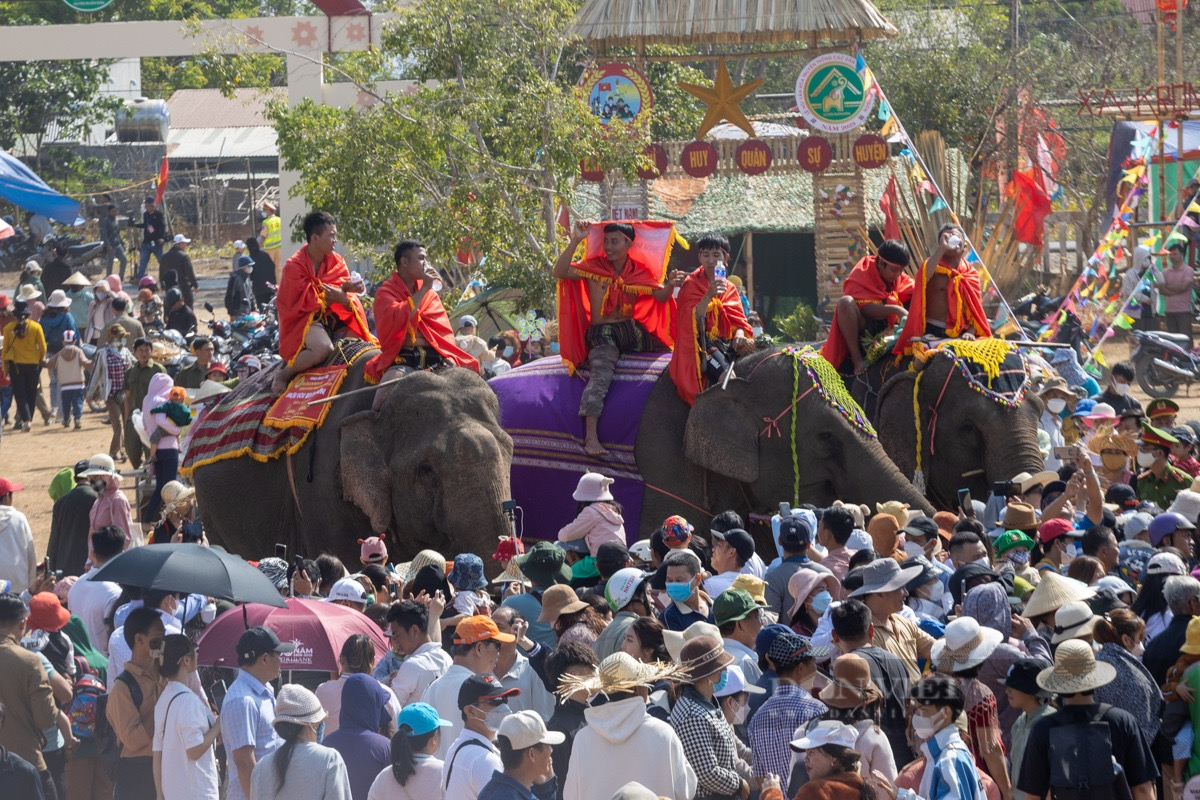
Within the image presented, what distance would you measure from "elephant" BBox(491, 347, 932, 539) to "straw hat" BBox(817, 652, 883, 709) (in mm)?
5239

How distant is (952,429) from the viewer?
1193 centimetres

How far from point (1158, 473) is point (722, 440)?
8.42ft

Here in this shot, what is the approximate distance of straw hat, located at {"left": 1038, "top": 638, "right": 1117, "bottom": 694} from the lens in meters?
5.93

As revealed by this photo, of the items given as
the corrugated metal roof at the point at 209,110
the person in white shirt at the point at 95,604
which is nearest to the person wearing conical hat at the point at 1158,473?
the person in white shirt at the point at 95,604

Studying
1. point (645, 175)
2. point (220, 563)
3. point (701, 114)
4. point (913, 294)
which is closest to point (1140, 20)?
point (701, 114)

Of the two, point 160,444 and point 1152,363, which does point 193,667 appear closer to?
point 160,444

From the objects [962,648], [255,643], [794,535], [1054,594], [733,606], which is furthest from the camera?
[794,535]

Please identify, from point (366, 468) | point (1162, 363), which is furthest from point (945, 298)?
point (1162, 363)

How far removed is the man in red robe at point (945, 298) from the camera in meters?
12.1

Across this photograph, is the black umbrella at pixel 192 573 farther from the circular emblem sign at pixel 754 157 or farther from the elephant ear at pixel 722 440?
the circular emblem sign at pixel 754 157

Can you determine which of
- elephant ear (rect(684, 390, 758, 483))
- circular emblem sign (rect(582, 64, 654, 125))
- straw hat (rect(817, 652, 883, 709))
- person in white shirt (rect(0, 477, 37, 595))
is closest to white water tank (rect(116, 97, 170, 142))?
circular emblem sign (rect(582, 64, 654, 125))

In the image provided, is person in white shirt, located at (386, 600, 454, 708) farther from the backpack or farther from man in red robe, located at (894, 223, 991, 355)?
man in red robe, located at (894, 223, 991, 355)

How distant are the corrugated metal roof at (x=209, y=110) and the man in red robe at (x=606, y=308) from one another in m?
31.6

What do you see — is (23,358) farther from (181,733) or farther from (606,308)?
(181,733)
